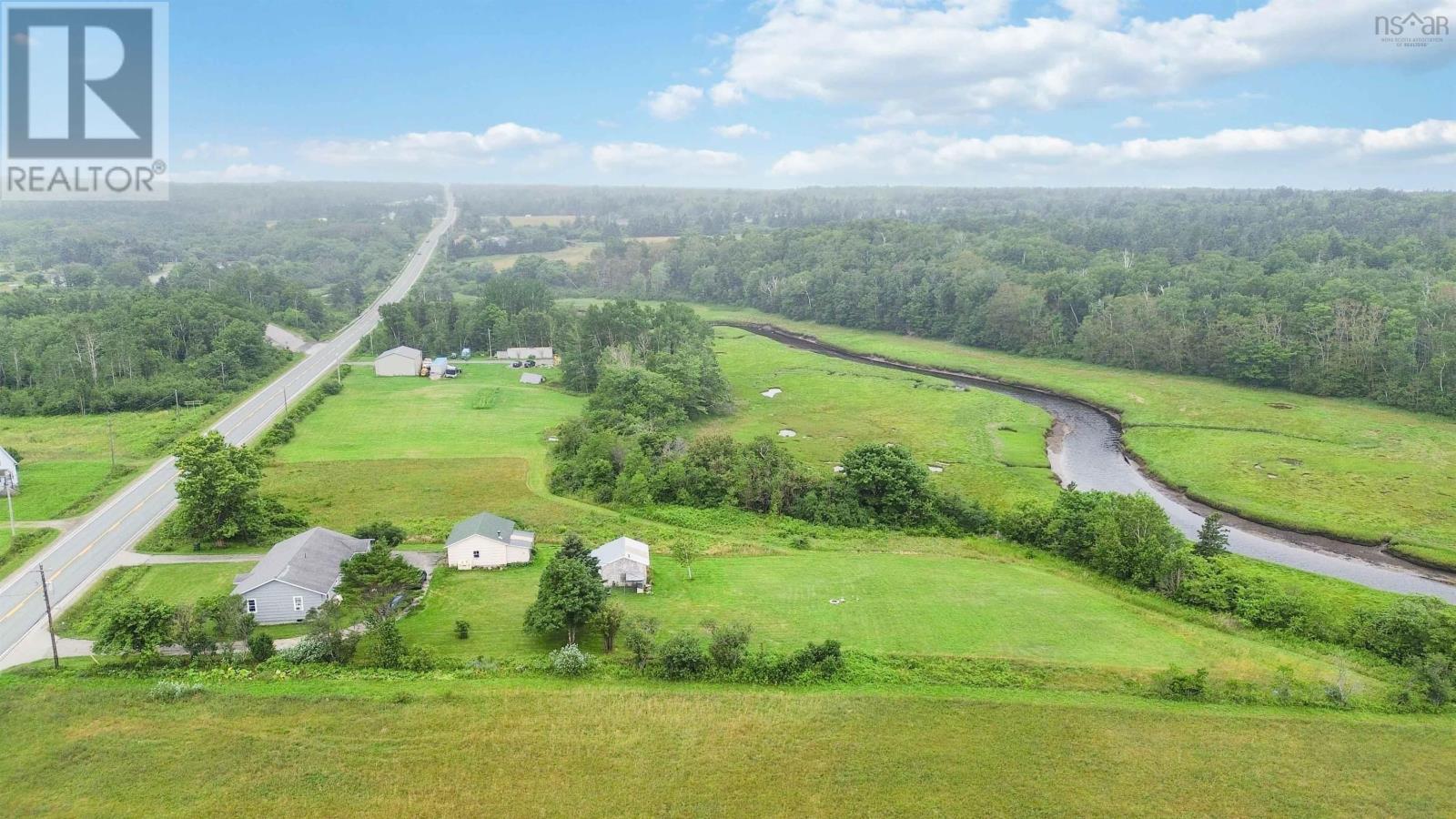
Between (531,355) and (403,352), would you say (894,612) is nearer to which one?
(403,352)

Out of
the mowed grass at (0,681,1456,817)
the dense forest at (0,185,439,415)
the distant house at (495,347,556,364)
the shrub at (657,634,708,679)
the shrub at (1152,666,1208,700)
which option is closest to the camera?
the mowed grass at (0,681,1456,817)

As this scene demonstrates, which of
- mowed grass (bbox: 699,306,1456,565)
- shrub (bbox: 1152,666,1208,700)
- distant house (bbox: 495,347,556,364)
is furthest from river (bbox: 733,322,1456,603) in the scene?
distant house (bbox: 495,347,556,364)

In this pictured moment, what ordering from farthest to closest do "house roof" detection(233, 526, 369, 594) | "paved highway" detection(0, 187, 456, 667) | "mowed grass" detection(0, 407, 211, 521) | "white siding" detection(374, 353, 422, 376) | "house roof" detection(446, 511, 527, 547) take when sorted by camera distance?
"white siding" detection(374, 353, 422, 376) → "mowed grass" detection(0, 407, 211, 521) → "house roof" detection(446, 511, 527, 547) → "house roof" detection(233, 526, 369, 594) → "paved highway" detection(0, 187, 456, 667)

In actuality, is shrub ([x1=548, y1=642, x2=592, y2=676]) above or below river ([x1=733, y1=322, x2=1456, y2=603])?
below

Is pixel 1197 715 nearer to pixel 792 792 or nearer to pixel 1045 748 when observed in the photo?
pixel 1045 748

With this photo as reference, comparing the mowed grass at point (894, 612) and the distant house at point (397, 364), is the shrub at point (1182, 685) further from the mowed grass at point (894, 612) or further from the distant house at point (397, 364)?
the distant house at point (397, 364)

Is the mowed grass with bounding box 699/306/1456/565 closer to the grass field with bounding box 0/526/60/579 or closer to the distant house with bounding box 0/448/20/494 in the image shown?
the grass field with bounding box 0/526/60/579

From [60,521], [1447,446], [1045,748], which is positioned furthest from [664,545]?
[1447,446]
